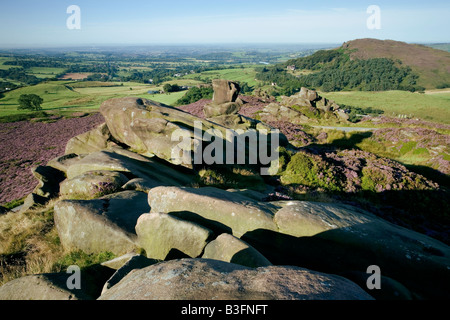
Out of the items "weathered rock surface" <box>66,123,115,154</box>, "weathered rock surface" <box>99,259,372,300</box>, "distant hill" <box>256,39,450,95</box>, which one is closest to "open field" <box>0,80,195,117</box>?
"distant hill" <box>256,39,450,95</box>

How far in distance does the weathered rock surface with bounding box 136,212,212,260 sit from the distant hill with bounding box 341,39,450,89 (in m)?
190

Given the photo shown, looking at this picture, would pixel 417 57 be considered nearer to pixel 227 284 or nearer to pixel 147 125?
pixel 147 125

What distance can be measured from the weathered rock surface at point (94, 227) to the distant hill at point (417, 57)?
191 m

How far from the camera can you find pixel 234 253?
6.21m

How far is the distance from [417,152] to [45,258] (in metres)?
36.3

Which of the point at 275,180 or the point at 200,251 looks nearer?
the point at 200,251

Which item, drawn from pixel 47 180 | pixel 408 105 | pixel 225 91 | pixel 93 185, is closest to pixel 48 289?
pixel 93 185

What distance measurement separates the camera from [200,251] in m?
7.14

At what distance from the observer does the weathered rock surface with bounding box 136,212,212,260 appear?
7.21 metres

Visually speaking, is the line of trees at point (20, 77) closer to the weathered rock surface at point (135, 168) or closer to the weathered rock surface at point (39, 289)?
the weathered rock surface at point (135, 168)

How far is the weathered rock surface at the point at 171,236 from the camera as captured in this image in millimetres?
7215

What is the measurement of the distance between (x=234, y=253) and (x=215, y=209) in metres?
2.48

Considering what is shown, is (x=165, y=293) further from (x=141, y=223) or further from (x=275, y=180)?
(x=275, y=180)
